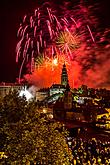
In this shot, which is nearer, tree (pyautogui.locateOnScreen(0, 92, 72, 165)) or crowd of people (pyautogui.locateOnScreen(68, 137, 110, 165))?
tree (pyautogui.locateOnScreen(0, 92, 72, 165))

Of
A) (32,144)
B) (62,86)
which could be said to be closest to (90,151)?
(32,144)

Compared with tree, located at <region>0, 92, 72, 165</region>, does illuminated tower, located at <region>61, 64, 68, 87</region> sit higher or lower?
higher

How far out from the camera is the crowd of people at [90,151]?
45.9 ft

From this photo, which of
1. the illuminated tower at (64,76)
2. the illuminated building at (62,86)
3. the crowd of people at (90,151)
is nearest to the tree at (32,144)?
the crowd of people at (90,151)

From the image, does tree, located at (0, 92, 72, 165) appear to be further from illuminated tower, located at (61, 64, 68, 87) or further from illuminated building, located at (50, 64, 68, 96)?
illuminated building, located at (50, 64, 68, 96)

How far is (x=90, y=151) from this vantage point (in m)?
14.9

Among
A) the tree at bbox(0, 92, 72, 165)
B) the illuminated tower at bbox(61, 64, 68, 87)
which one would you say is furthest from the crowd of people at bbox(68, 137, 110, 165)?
the illuminated tower at bbox(61, 64, 68, 87)

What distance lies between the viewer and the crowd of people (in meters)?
14.0

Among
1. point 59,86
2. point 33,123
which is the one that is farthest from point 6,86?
point 33,123

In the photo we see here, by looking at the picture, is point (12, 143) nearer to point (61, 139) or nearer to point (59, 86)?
point (61, 139)

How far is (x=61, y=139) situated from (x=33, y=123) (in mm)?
968

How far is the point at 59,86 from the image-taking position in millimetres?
81812

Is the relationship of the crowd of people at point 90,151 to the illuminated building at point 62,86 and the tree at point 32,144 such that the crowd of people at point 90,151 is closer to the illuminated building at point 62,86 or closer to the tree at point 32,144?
the tree at point 32,144

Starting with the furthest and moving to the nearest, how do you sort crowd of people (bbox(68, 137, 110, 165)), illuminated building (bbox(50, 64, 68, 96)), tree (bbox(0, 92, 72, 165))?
illuminated building (bbox(50, 64, 68, 96)), crowd of people (bbox(68, 137, 110, 165)), tree (bbox(0, 92, 72, 165))
